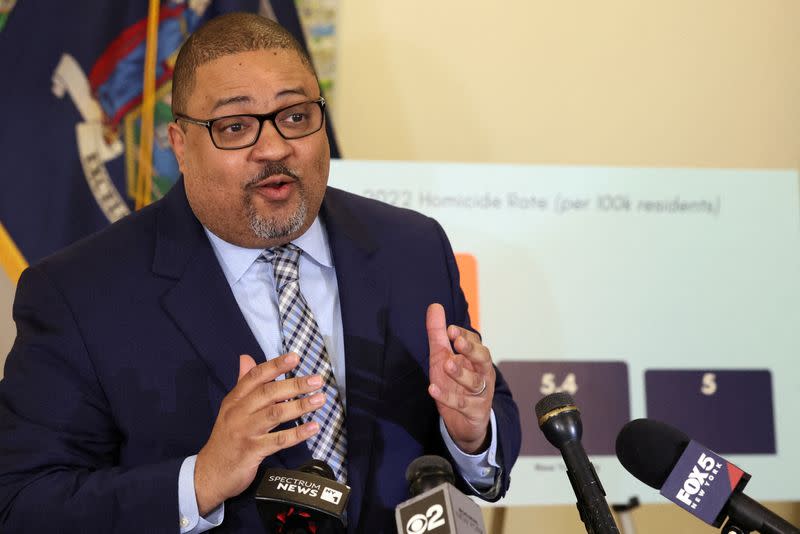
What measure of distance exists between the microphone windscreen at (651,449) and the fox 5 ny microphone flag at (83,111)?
89.9 inches

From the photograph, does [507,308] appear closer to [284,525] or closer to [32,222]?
[32,222]

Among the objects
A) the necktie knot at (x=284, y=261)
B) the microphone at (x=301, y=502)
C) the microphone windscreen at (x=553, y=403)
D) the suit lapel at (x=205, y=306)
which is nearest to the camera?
the microphone at (x=301, y=502)

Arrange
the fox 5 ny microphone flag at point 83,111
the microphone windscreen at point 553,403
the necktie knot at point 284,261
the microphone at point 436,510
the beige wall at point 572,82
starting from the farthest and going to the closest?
the beige wall at point 572,82, the fox 5 ny microphone flag at point 83,111, the necktie knot at point 284,261, the microphone windscreen at point 553,403, the microphone at point 436,510

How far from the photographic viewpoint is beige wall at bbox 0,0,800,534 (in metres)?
3.75

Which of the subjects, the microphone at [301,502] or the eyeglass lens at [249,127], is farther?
the eyeglass lens at [249,127]

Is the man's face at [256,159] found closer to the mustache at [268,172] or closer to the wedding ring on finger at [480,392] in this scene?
the mustache at [268,172]

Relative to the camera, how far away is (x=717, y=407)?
10.5 feet

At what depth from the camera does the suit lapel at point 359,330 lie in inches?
72.6

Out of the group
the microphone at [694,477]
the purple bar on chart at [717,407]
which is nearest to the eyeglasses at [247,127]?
the microphone at [694,477]

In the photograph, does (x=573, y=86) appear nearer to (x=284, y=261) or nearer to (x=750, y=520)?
(x=284, y=261)

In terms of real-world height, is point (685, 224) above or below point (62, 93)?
below

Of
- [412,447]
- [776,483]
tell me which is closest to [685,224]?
[776,483]

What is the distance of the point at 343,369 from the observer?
1943mm

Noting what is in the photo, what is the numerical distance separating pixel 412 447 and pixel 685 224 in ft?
5.65
